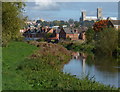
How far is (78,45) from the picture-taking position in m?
51.3

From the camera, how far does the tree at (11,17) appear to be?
2105 centimetres

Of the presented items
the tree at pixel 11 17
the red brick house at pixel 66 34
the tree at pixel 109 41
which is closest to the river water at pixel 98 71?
the tree at pixel 11 17

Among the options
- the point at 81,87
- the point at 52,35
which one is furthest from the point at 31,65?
the point at 52,35

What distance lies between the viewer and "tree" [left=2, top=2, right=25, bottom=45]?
21047 mm

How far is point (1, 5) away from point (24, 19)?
4456 millimetres

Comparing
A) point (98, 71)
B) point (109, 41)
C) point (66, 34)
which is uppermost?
point (66, 34)

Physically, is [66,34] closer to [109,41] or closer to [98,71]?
[109,41]

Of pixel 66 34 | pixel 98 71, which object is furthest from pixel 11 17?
pixel 66 34

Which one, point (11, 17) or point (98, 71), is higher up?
point (11, 17)

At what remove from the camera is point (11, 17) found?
21.4 metres

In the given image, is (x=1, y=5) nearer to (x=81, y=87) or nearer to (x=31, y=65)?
(x=31, y=65)

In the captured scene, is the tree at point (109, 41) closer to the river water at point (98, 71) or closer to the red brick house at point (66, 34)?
the river water at point (98, 71)

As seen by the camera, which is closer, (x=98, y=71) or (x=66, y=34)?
(x=98, y=71)

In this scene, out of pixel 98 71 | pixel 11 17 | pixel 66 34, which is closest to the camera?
pixel 11 17
